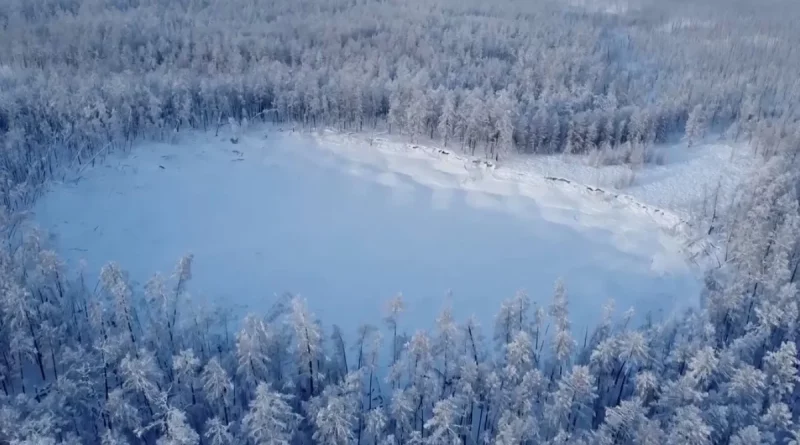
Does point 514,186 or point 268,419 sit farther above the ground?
point 268,419

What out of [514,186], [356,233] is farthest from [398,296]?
[514,186]

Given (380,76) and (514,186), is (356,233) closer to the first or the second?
(514,186)

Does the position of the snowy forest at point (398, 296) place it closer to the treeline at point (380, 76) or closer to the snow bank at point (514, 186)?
the treeline at point (380, 76)

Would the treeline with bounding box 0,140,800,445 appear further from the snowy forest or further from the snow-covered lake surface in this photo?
the snow-covered lake surface

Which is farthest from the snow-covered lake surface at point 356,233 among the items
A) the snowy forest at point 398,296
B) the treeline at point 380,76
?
the treeline at point 380,76

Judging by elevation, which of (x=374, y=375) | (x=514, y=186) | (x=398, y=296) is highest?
(x=398, y=296)

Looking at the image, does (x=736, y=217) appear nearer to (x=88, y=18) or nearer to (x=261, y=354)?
(x=261, y=354)

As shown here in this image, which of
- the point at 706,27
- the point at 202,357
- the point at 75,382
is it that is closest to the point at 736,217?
the point at 202,357
